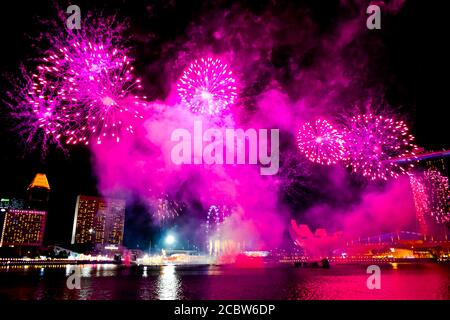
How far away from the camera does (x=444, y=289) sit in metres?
15.6

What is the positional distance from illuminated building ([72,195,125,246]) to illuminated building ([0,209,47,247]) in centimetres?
2231

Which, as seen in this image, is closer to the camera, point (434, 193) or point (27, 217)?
point (434, 193)

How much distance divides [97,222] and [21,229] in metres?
32.4

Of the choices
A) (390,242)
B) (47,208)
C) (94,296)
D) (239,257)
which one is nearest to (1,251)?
(47,208)

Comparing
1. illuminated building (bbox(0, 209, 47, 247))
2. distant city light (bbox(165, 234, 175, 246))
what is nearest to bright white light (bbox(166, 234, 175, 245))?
distant city light (bbox(165, 234, 175, 246))

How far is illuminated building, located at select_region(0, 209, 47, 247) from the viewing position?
97.6 meters

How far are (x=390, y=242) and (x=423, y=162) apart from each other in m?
44.1

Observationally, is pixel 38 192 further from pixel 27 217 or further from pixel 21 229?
pixel 21 229

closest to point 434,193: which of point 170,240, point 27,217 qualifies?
point 170,240

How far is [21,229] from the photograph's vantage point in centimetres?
9975

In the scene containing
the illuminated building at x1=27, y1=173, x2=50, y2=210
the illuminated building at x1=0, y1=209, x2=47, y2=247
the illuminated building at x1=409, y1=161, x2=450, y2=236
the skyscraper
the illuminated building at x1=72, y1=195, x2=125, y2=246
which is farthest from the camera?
the illuminated building at x1=72, y1=195, x2=125, y2=246

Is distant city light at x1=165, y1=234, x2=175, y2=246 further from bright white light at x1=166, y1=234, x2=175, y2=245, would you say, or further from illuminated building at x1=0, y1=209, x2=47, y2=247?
illuminated building at x1=0, y1=209, x2=47, y2=247
